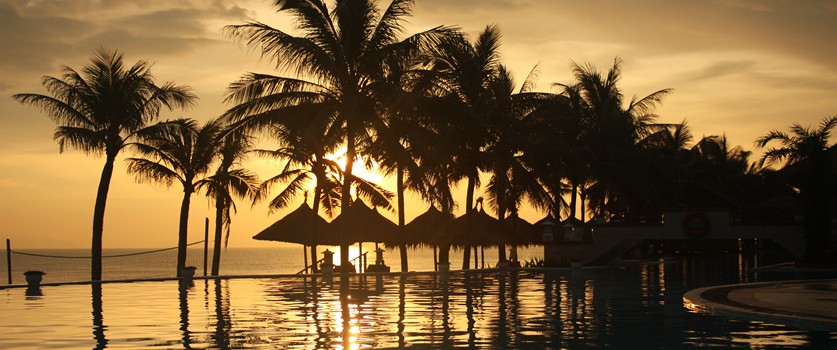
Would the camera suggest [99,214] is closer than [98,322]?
No

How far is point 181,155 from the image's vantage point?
39.1 m

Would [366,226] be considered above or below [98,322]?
above

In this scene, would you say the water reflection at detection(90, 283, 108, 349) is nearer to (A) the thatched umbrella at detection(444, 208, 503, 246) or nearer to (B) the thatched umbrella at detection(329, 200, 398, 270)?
(B) the thatched umbrella at detection(329, 200, 398, 270)

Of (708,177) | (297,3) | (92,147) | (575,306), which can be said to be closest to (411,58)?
(297,3)

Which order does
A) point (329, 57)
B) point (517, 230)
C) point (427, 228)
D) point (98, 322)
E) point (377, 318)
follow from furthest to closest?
point (517, 230), point (427, 228), point (329, 57), point (377, 318), point (98, 322)

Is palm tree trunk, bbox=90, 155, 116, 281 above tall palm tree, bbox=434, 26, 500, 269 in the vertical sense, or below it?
below

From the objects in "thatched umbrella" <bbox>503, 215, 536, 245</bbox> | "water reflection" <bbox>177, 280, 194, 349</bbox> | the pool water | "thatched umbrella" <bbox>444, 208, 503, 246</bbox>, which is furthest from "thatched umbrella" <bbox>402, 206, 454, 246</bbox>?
"water reflection" <bbox>177, 280, 194, 349</bbox>

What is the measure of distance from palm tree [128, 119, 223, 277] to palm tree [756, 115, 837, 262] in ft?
73.3

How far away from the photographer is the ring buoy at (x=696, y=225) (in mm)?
40594

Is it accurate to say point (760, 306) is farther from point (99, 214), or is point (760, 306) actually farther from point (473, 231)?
point (99, 214)

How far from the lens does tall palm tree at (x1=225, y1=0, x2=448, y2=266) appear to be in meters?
29.3

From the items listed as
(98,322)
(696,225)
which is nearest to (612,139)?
(696,225)

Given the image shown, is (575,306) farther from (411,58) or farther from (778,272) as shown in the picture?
(778,272)

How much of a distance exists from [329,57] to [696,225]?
63.7 ft
